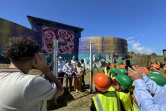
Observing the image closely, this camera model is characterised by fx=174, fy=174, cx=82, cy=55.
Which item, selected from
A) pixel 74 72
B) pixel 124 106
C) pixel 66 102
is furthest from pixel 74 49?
pixel 124 106

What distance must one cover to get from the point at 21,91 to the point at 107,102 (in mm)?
1934

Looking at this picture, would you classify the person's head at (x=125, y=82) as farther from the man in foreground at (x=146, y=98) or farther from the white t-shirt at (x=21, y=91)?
the white t-shirt at (x=21, y=91)

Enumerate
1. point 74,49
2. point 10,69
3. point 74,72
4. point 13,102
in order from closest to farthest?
point 13,102 < point 10,69 < point 74,72 < point 74,49

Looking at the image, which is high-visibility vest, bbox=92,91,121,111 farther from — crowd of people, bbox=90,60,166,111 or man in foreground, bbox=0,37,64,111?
man in foreground, bbox=0,37,64,111

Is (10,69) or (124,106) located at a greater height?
(10,69)

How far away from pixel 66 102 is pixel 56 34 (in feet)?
52.0

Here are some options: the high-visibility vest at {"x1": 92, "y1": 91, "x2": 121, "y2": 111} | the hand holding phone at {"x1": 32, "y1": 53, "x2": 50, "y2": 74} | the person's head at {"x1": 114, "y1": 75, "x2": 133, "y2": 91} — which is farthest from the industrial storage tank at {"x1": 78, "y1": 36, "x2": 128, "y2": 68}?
the hand holding phone at {"x1": 32, "y1": 53, "x2": 50, "y2": 74}

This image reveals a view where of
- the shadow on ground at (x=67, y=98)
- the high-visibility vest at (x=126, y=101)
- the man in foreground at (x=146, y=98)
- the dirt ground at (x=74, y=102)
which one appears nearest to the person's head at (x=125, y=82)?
the high-visibility vest at (x=126, y=101)

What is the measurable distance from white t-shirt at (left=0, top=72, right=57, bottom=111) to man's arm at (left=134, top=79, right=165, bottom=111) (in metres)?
0.81

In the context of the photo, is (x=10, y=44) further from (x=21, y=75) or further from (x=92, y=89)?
(x=92, y=89)

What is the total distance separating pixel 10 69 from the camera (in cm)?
142

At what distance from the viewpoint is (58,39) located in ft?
72.5

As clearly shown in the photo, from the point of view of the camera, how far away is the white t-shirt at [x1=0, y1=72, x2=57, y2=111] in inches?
50.5

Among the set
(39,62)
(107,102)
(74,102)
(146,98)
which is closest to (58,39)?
(74,102)
